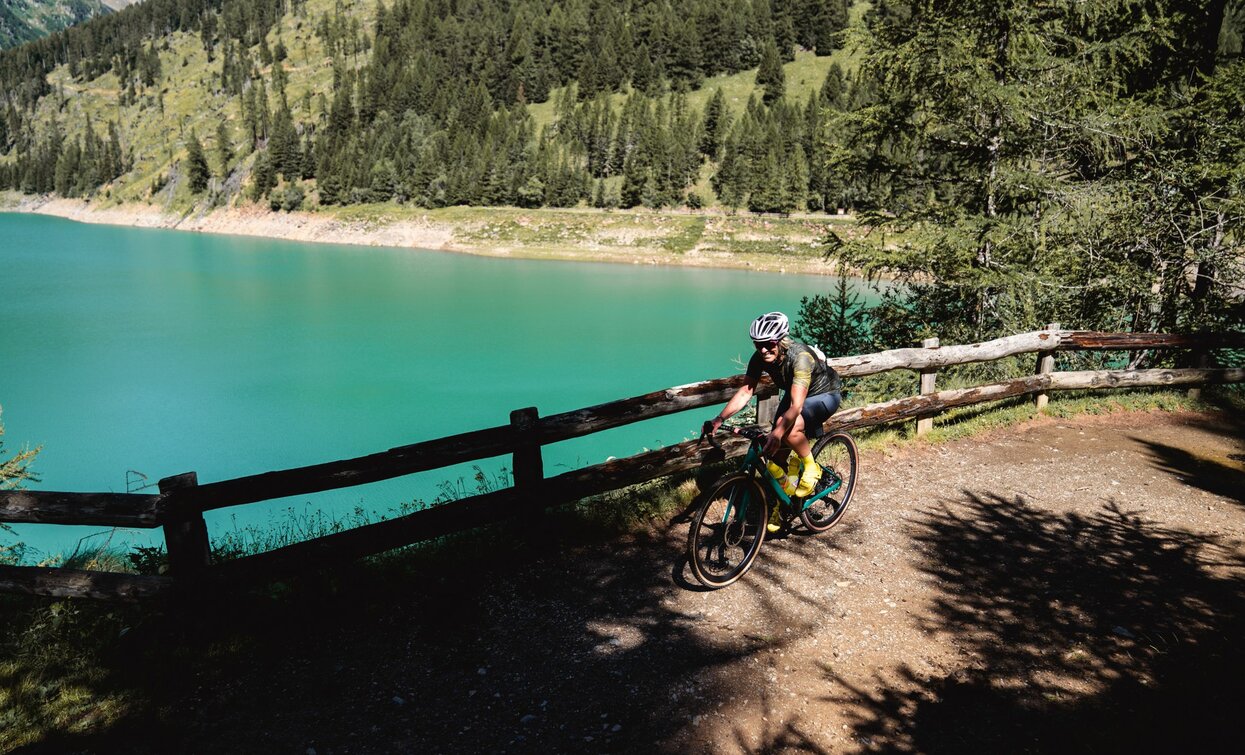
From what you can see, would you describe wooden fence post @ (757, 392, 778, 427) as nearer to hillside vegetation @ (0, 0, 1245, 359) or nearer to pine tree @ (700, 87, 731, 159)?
hillside vegetation @ (0, 0, 1245, 359)

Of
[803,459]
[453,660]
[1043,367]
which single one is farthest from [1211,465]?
[453,660]

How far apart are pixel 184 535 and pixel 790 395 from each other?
466 centimetres

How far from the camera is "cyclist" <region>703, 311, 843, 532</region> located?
18.1 ft

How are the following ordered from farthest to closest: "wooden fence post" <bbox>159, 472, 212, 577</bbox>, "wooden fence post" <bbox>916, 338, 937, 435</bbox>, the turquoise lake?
the turquoise lake < "wooden fence post" <bbox>916, 338, 937, 435</bbox> < "wooden fence post" <bbox>159, 472, 212, 577</bbox>

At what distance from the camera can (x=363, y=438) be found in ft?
72.4

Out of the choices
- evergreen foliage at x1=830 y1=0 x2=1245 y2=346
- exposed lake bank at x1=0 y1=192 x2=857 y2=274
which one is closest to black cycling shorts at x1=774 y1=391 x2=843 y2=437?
evergreen foliage at x1=830 y1=0 x2=1245 y2=346

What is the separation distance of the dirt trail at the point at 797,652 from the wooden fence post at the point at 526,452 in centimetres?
74

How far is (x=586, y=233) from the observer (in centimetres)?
7819

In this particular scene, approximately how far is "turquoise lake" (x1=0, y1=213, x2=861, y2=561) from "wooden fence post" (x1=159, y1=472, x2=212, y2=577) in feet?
5.67

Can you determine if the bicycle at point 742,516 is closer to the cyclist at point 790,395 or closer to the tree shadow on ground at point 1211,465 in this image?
the cyclist at point 790,395

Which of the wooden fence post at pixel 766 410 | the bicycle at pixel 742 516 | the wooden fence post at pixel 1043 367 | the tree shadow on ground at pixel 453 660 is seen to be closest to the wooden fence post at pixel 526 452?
the tree shadow on ground at pixel 453 660

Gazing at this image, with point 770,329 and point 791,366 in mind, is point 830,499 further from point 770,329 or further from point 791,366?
point 770,329

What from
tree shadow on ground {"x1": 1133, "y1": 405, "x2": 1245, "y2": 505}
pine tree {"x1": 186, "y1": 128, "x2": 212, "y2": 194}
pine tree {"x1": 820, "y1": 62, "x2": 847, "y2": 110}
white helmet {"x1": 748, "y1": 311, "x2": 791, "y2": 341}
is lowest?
tree shadow on ground {"x1": 1133, "y1": 405, "x2": 1245, "y2": 505}

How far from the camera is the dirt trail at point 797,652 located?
419cm
